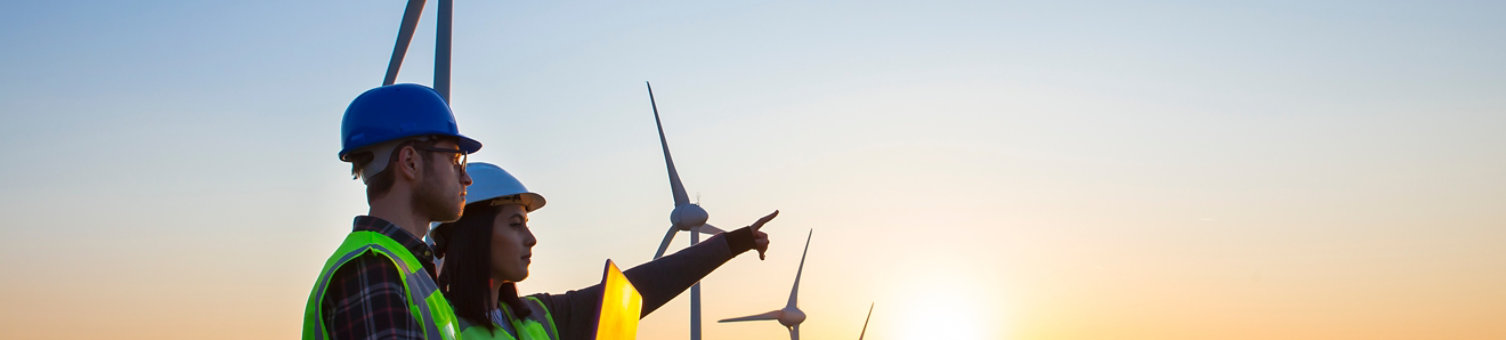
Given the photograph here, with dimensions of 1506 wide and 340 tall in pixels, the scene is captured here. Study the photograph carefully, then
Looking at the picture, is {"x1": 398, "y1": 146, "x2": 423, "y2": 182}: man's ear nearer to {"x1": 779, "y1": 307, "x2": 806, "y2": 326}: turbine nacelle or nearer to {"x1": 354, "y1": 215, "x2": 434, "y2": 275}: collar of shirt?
{"x1": 354, "y1": 215, "x2": 434, "y2": 275}: collar of shirt

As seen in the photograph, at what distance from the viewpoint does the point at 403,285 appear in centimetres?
466

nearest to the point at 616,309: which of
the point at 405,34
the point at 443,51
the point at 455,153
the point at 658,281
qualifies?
the point at 455,153

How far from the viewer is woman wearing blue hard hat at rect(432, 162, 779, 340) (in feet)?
25.9

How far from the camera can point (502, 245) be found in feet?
27.3

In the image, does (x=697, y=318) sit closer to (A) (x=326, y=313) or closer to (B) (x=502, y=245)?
(B) (x=502, y=245)

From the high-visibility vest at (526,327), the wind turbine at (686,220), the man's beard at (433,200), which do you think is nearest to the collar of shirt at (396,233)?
the man's beard at (433,200)

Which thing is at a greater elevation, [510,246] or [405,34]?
[405,34]

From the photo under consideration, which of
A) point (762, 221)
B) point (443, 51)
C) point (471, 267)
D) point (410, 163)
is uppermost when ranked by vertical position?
point (443, 51)

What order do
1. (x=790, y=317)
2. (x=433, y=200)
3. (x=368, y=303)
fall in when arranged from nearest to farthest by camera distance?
(x=368, y=303) → (x=433, y=200) → (x=790, y=317)

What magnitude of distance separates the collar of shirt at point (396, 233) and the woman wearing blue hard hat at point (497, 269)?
2216 mm

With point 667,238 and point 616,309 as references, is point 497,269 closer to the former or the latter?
point 616,309

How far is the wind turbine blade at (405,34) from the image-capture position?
1956cm

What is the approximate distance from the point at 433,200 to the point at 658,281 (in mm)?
4918

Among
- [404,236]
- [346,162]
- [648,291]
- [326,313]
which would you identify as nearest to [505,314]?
[648,291]
